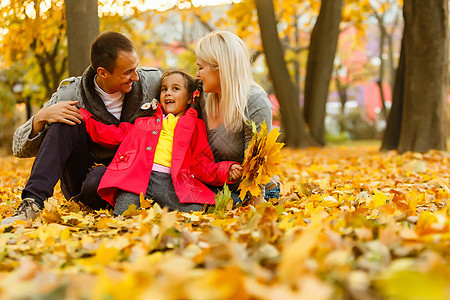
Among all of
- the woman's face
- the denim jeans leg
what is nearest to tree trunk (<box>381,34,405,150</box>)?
the woman's face

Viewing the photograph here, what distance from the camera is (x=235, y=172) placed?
3113 mm

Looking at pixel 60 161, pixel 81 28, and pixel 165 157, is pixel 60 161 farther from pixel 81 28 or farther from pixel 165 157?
pixel 81 28

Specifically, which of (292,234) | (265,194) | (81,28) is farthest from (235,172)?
(81,28)

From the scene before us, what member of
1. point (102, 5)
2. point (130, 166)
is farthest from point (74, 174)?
point (102, 5)

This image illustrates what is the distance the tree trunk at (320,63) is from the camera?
9641mm

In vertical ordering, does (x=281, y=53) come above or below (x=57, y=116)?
above

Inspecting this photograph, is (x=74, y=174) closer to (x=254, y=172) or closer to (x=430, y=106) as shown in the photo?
(x=254, y=172)

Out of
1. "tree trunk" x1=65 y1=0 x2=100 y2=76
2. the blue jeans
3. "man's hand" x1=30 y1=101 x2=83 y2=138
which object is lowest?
the blue jeans

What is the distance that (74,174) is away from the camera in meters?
3.32

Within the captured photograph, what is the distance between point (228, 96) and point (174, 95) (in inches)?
15.1

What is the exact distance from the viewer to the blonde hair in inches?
122

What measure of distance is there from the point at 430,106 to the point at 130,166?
17.0 ft

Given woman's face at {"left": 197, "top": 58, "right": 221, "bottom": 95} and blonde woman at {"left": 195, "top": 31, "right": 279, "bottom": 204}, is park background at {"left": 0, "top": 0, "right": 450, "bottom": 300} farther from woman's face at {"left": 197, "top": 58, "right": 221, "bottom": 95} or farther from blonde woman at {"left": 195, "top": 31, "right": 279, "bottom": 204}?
woman's face at {"left": 197, "top": 58, "right": 221, "bottom": 95}

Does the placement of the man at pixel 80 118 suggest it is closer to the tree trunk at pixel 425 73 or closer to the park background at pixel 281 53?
the park background at pixel 281 53
